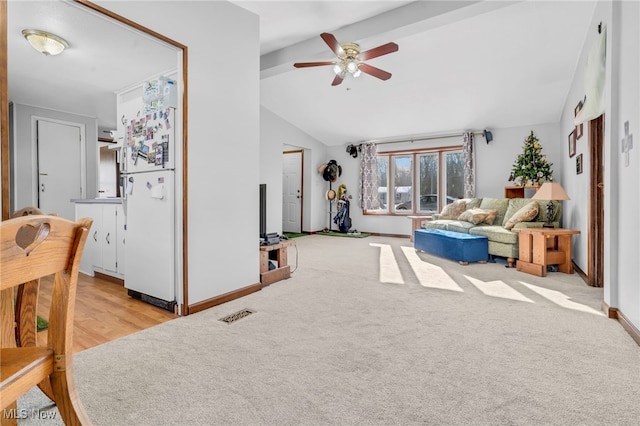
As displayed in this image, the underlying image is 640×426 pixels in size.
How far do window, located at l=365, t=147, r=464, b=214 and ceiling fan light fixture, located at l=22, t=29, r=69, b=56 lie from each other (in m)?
6.01

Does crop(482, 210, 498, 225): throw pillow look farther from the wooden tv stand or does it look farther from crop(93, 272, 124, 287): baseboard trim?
crop(93, 272, 124, 287): baseboard trim

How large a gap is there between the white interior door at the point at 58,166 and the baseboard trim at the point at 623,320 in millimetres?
6156

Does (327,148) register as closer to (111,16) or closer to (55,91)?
(55,91)

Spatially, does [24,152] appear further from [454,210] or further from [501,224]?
[501,224]

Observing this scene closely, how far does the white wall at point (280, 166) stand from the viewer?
6.62m

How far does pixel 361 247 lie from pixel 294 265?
1.89 metres

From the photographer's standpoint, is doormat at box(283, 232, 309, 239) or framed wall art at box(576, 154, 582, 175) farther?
doormat at box(283, 232, 309, 239)

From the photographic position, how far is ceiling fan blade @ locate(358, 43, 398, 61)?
10.3 feet

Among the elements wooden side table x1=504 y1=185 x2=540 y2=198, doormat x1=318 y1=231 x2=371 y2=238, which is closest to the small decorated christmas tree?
wooden side table x1=504 y1=185 x2=540 y2=198

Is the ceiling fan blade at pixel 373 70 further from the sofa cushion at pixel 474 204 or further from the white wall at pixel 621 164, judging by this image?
the sofa cushion at pixel 474 204

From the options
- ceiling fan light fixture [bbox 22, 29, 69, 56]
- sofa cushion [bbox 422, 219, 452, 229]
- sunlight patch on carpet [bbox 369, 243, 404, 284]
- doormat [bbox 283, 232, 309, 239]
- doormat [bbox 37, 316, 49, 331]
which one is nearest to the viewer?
doormat [bbox 37, 316, 49, 331]

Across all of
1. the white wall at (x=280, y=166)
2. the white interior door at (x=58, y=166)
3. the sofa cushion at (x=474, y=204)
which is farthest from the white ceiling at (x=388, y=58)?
the sofa cushion at (x=474, y=204)

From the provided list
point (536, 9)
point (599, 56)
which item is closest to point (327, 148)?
point (536, 9)

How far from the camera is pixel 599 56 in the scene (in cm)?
270
